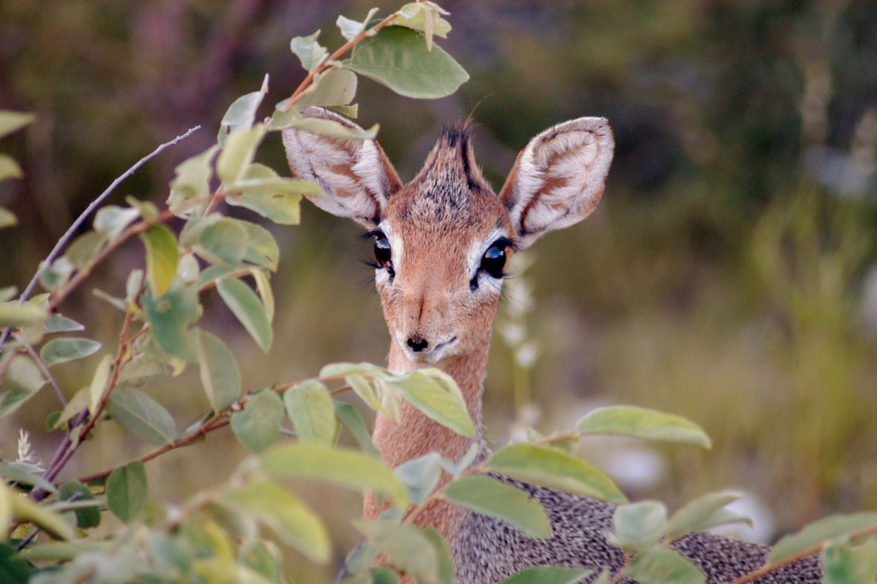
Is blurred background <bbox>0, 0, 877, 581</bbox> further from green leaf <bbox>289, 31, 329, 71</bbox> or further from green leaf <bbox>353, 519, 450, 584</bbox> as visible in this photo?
green leaf <bbox>353, 519, 450, 584</bbox>

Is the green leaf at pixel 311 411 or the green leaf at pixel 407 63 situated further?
the green leaf at pixel 407 63

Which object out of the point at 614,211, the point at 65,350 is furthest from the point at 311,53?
the point at 614,211

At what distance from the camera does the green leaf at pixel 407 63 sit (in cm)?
154

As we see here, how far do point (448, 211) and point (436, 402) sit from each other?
1100mm

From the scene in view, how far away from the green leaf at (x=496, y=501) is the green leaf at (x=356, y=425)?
0.27 m

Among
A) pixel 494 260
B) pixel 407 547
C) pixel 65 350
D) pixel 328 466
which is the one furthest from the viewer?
pixel 494 260

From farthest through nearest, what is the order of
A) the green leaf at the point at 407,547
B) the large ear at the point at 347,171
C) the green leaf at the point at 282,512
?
the large ear at the point at 347,171 < the green leaf at the point at 407,547 < the green leaf at the point at 282,512

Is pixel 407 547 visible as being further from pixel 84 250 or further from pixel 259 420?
pixel 84 250

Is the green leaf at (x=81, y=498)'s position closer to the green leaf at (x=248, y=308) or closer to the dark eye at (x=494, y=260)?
the green leaf at (x=248, y=308)

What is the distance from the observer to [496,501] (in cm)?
121

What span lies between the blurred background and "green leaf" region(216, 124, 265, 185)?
7.90 feet

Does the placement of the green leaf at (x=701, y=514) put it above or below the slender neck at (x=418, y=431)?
below

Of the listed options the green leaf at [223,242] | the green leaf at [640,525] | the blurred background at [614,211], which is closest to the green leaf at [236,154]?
the green leaf at [223,242]

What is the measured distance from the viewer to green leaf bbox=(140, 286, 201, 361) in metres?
1.23
